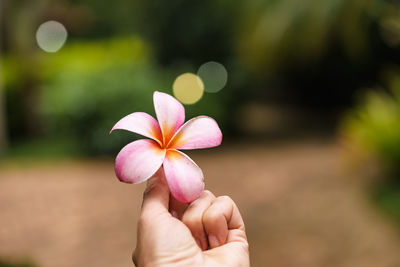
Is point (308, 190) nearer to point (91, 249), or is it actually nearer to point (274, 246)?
point (274, 246)

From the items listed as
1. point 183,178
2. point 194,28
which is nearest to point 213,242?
point 183,178

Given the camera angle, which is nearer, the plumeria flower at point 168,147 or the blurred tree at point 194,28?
the plumeria flower at point 168,147

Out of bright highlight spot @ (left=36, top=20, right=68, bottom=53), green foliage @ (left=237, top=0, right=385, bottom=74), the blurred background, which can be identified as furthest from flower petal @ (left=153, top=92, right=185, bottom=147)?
bright highlight spot @ (left=36, top=20, right=68, bottom=53)

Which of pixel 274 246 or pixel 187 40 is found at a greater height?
pixel 187 40

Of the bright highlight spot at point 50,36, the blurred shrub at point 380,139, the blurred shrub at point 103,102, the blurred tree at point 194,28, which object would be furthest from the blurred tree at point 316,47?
the bright highlight spot at point 50,36

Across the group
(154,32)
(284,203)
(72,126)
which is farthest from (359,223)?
(154,32)

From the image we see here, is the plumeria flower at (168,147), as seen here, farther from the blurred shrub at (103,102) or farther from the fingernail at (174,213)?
the blurred shrub at (103,102)
